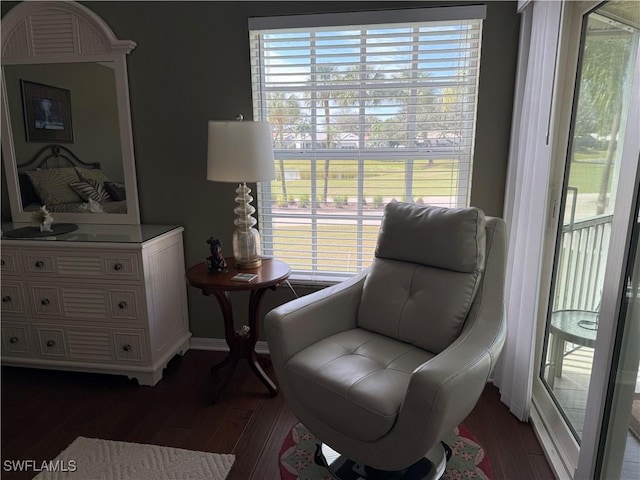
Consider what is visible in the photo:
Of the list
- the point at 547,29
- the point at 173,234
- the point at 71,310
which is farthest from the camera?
the point at 173,234

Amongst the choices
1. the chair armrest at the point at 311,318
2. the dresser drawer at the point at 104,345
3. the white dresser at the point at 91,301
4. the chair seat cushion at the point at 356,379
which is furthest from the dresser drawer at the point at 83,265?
the chair seat cushion at the point at 356,379

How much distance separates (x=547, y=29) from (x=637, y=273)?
3.74 ft

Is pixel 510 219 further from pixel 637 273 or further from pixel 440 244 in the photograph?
pixel 637 273

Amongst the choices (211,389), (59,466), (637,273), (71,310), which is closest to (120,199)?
(71,310)

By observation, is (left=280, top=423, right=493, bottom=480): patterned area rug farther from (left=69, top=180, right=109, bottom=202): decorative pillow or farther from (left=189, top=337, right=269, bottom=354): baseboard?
(left=69, top=180, right=109, bottom=202): decorative pillow

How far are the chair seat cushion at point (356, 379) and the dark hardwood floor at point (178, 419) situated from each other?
18.9 inches

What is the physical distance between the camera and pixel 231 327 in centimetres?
234

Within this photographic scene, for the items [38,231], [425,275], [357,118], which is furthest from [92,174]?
[425,275]

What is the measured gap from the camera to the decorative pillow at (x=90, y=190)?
8.78 ft

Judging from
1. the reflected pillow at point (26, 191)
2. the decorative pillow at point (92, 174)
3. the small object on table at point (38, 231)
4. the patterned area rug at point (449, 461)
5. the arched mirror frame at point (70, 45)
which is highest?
the arched mirror frame at point (70, 45)

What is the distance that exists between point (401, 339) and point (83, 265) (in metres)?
1.77

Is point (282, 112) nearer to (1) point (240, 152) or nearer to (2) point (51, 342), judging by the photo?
(1) point (240, 152)

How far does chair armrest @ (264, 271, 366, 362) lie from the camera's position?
1.71 meters

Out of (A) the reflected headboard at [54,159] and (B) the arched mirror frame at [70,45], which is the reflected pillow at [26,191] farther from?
(B) the arched mirror frame at [70,45]
